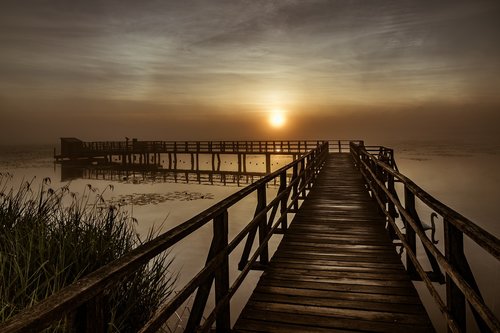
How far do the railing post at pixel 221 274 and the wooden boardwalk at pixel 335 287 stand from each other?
0.19 metres

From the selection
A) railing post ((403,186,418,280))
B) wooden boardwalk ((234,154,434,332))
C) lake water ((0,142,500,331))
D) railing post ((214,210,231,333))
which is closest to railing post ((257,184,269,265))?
wooden boardwalk ((234,154,434,332))

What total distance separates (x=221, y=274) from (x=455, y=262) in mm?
1758

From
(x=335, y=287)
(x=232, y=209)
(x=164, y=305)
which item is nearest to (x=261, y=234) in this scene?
(x=335, y=287)

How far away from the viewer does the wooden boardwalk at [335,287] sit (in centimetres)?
318

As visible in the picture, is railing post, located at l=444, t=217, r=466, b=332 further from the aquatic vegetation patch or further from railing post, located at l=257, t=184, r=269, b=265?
the aquatic vegetation patch

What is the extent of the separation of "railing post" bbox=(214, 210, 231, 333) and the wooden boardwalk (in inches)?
7.6

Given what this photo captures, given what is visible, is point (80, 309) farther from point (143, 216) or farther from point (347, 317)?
point (143, 216)

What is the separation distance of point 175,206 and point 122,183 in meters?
11.5

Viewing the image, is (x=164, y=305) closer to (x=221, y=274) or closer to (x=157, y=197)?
(x=221, y=274)

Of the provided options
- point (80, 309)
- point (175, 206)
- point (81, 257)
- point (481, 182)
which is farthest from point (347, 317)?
point (481, 182)

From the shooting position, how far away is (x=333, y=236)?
20.0 feet

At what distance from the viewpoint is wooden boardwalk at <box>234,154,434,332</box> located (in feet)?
10.4

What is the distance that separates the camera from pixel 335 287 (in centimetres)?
396

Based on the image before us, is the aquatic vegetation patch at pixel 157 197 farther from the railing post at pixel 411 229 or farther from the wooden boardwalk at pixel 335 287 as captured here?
the railing post at pixel 411 229
